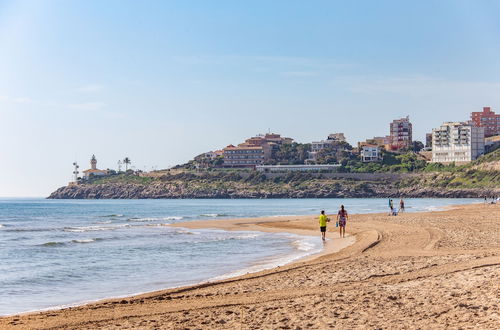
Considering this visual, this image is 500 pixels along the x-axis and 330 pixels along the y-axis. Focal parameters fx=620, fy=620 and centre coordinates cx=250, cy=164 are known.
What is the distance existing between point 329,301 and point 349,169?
519 feet

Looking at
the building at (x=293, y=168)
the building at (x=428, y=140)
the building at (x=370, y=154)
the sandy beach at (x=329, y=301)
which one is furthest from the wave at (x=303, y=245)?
the building at (x=428, y=140)

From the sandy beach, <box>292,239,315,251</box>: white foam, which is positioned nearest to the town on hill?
<box>292,239,315,251</box>: white foam

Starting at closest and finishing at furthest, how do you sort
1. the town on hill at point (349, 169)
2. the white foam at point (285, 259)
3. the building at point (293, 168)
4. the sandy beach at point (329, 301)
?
1. the sandy beach at point (329, 301)
2. the white foam at point (285, 259)
3. the town on hill at point (349, 169)
4. the building at point (293, 168)

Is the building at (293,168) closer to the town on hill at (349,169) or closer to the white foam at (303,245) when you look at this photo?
the town on hill at (349,169)

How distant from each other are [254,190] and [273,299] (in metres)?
151

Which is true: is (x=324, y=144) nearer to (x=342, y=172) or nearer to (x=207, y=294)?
(x=342, y=172)

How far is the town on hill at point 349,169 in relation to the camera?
144 meters

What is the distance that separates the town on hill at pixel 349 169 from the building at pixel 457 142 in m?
0.24

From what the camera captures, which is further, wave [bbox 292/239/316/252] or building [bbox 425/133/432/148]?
building [bbox 425/133/432/148]

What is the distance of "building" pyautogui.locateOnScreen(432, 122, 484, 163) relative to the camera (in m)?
154

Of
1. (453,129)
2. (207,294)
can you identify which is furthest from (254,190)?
(207,294)

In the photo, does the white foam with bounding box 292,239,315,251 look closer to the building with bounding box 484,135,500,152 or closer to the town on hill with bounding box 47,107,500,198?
the town on hill with bounding box 47,107,500,198

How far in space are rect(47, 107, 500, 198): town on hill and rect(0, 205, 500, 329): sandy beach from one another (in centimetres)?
11276

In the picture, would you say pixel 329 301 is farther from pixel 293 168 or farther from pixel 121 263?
pixel 293 168
